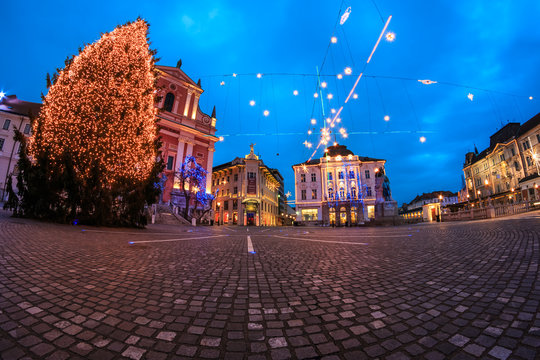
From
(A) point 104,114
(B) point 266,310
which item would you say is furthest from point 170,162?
(B) point 266,310

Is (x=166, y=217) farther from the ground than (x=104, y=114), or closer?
closer

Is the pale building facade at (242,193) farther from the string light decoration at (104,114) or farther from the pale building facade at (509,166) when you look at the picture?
the pale building facade at (509,166)

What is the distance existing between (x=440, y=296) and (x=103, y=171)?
13.1 meters

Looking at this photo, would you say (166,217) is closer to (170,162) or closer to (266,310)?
(170,162)

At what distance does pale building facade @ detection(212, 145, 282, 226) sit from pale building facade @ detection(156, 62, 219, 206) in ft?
34.0

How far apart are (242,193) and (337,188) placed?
1971cm

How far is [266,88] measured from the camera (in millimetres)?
17078

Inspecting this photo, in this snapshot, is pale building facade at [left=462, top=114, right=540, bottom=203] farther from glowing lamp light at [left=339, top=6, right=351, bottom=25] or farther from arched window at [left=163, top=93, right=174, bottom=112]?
arched window at [left=163, top=93, right=174, bottom=112]

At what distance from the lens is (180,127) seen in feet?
107

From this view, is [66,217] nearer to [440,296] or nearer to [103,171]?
[103,171]

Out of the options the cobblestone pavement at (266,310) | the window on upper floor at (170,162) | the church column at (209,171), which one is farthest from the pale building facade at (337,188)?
the cobblestone pavement at (266,310)

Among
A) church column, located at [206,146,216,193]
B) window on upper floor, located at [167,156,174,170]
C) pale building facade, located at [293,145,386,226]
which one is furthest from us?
pale building facade, located at [293,145,386,226]

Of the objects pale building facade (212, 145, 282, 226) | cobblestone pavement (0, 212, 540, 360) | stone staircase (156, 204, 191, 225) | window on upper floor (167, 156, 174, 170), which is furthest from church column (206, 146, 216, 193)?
cobblestone pavement (0, 212, 540, 360)

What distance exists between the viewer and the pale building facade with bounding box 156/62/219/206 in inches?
1202
